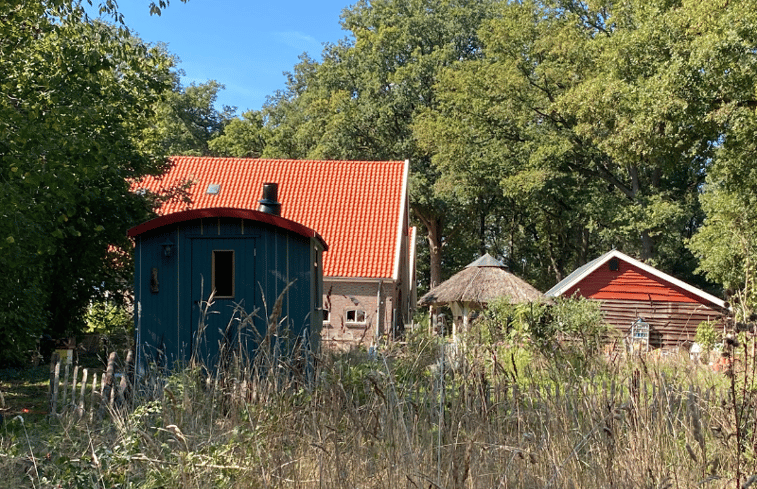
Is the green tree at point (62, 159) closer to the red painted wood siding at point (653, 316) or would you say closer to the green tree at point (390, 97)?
the red painted wood siding at point (653, 316)

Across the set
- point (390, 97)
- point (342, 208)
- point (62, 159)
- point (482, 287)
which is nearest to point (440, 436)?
point (62, 159)

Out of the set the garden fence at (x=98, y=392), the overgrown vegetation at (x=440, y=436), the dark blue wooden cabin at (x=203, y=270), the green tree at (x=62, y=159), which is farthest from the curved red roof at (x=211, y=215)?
the overgrown vegetation at (x=440, y=436)

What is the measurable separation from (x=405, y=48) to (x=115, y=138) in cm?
2582

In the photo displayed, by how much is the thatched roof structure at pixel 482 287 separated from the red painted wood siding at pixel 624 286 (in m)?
1.64

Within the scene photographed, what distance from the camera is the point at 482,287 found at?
82.3 feet

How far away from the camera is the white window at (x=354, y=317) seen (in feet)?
75.4

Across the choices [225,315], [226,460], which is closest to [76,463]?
[226,460]

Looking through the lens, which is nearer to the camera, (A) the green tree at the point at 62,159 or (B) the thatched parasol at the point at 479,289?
(A) the green tree at the point at 62,159

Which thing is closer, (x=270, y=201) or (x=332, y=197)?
(x=270, y=201)

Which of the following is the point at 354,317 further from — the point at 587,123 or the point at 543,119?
the point at 543,119

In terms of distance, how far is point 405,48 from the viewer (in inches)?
1503

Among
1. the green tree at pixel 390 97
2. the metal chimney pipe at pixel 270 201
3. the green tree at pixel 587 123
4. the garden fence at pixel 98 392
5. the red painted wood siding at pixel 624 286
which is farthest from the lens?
the green tree at pixel 390 97

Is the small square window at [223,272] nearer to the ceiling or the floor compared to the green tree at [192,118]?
nearer to the floor

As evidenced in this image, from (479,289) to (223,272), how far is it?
49.1ft
